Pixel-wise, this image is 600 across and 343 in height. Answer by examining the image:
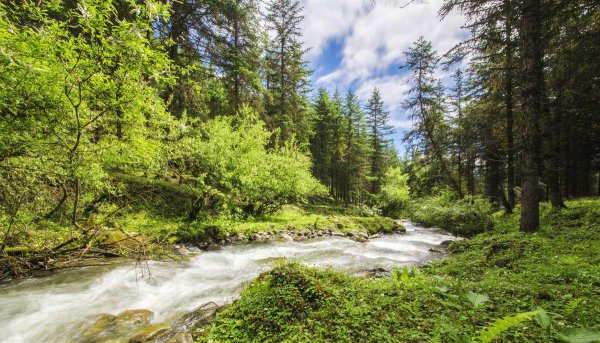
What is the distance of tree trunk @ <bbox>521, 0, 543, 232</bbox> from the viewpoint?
25.0ft

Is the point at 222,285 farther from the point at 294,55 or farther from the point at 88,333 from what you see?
the point at 294,55

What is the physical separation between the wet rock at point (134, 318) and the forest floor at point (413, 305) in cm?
171

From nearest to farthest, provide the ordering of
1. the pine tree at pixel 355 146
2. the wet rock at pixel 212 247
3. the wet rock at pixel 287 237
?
the wet rock at pixel 212 247 < the wet rock at pixel 287 237 < the pine tree at pixel 355 146

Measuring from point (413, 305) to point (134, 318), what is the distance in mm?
5057

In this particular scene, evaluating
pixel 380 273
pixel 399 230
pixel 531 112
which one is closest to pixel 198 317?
pixel 380 273

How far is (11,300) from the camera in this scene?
17.6ft

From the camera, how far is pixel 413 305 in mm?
3377

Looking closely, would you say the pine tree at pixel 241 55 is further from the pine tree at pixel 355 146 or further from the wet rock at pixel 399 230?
the pine tree at pixel 355 146

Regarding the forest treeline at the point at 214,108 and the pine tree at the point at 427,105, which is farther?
the pine tree at the point at 427,105

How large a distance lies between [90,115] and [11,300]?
431 cm

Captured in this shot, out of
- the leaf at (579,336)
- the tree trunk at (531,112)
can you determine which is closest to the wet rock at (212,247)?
the leaf at (579,336)

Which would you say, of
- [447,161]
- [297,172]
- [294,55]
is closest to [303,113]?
[294,55]

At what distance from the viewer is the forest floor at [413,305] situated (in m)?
2.73

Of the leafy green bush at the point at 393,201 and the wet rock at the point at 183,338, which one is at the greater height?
the leafy green bush at the point at 393,201
